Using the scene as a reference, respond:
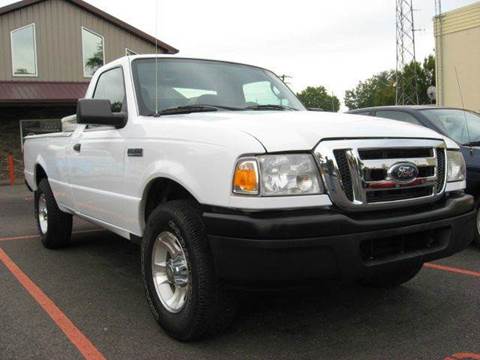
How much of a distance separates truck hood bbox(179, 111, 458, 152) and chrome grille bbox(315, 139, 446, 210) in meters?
0.06

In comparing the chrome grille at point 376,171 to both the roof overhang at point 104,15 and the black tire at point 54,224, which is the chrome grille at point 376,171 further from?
the roof overhang at point 104,15

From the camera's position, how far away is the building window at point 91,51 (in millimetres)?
21391

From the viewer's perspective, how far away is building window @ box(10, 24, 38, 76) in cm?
2012

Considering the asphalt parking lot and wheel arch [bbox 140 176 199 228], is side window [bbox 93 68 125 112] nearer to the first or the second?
wheel arch [bbox 140 176 199 228]

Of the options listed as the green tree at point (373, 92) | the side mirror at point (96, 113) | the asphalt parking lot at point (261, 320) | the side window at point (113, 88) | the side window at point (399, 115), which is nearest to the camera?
the asphalt parking lot at point (261, 320)

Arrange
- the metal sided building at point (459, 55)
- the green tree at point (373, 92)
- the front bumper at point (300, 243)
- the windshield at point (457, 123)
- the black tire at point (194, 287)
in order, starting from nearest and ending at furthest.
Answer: the front bumper at point (300, 243) → the black tire at point (194, 287) → the windshield at point (457, 123) → the metal sided building at point (459, 55) → the green tree at point (373, 92)

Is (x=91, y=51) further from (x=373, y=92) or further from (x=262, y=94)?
(x=373, y=92)

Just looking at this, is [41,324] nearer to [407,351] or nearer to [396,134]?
[407,351]

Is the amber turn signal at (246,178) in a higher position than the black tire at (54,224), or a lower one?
higher

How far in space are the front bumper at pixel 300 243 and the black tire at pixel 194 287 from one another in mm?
142

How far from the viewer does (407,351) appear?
3252 mm

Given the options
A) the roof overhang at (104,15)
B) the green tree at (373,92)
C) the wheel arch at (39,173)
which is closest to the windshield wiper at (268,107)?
the wheel arch at (39,173)

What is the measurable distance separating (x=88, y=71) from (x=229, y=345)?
64.8 feet

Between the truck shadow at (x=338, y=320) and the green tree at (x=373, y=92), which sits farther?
the green tree at (x=373, y=92)
